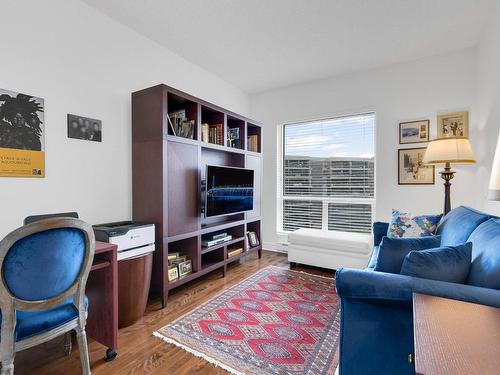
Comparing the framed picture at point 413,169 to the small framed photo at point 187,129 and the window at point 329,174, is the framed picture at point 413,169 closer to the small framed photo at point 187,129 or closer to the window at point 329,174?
the window at point 329,174

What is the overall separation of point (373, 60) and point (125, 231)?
351cm

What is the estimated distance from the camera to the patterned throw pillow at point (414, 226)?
2.30 m

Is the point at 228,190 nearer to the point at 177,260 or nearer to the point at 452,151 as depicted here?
the point at 177,260

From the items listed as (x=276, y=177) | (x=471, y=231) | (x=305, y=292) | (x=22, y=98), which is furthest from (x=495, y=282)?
(x=276, y=177)

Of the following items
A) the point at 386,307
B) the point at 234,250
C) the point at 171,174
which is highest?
the point at 171,174

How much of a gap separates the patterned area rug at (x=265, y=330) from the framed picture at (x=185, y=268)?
42 centimetres

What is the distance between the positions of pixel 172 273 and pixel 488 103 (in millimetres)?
3500

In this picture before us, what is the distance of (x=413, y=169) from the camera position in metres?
3.45

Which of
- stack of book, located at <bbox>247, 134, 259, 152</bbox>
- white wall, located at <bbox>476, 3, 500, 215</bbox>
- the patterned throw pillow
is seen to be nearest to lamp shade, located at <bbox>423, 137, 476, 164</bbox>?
white wall, located at <bbox>476, 3, 500, 215</bbox>

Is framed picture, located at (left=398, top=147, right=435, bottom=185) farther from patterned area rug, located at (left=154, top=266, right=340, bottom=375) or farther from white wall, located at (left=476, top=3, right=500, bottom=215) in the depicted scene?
patterned area rug, located at (left=154, top=266, right=340, bottom=375)

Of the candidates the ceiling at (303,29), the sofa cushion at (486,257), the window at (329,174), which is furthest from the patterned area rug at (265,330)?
the ceiling at (303,29)

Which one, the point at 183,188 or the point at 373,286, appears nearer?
the point at 373,286

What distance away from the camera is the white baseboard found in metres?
4.41

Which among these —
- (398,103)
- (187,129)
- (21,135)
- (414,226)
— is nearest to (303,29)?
(187,129)
